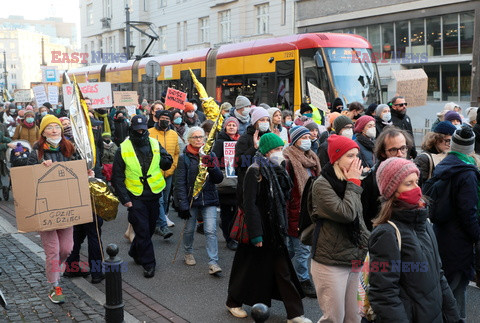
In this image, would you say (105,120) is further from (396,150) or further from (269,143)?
(396,150)

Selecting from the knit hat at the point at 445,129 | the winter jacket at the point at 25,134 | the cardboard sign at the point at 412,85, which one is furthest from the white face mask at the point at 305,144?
the winter jacket at the point at 25,134

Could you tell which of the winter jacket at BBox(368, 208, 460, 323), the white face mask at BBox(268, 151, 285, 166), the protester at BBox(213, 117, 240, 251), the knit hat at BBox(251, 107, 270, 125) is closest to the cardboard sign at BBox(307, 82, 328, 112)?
the protester at BBox(213, 117, 240, 251)

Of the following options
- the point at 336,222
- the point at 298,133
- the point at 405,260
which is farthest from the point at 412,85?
the point at 405,260

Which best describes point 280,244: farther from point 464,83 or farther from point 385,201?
point 464,83

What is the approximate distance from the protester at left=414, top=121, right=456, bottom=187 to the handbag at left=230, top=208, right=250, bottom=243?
5.95 ft

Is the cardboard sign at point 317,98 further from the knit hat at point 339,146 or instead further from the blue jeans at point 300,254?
the knit hat at point 339,146

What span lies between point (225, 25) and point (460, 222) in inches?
1345

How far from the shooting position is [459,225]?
177 inches

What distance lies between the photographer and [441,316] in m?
3.17

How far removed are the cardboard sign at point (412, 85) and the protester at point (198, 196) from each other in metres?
5.51

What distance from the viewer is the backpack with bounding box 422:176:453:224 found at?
4500 mm

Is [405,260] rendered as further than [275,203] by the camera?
No

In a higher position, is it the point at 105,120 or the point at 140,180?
the point at 105,120

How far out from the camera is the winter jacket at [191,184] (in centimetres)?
680
